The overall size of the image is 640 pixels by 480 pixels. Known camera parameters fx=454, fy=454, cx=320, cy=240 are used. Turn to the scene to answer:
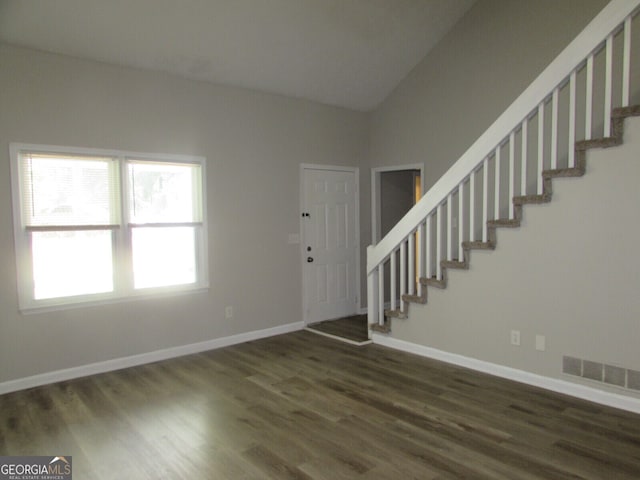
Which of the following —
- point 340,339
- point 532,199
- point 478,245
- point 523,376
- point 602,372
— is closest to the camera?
point 602,372

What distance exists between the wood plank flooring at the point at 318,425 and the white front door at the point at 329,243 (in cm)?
172

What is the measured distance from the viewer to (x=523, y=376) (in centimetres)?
376

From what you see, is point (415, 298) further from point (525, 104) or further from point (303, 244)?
point (525, 104)

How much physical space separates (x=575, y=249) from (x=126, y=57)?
417 cm

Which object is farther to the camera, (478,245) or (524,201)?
(478,245)

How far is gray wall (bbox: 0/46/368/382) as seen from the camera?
12.5 feet

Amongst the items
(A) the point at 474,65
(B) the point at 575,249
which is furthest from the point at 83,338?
(A) the point at 474,65

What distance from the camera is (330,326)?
579 centimetres

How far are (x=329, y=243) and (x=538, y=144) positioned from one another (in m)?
2.88

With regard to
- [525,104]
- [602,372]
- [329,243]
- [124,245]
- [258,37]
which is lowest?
[602,372]

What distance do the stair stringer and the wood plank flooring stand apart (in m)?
0.64

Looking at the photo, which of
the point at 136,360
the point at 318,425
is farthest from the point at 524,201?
the point at 136,360

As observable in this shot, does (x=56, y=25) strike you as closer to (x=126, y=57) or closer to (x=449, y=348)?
(x=126, y=57)

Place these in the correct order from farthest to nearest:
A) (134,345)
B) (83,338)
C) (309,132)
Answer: (309,132), (134,345), (83,338)
